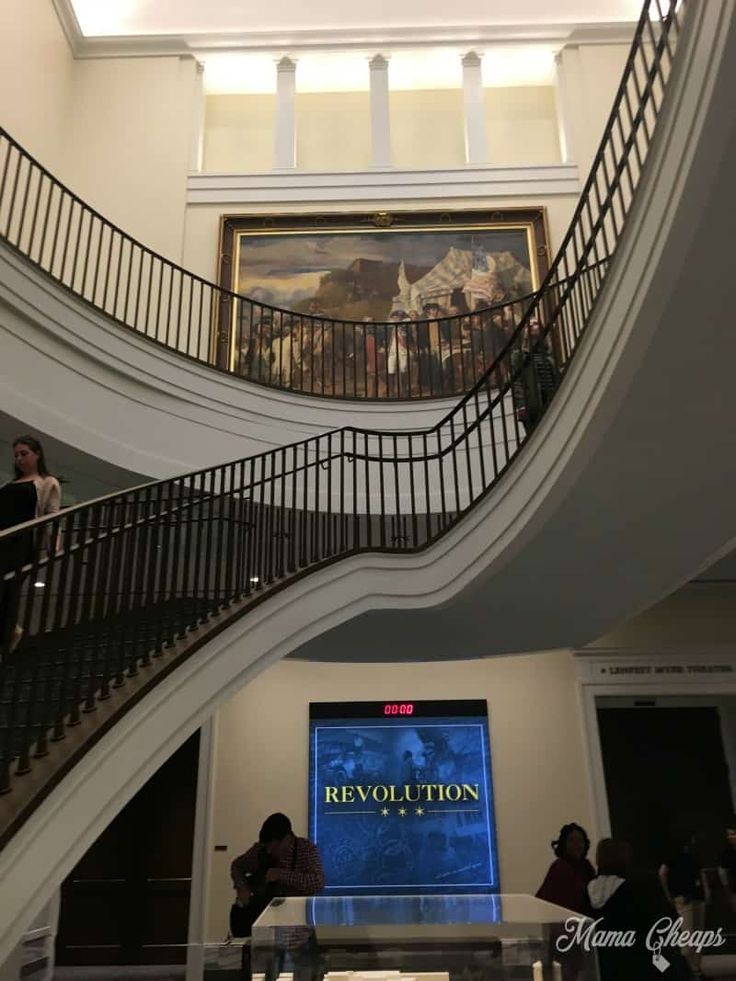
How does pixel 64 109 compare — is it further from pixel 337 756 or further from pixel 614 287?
pixel 614 287

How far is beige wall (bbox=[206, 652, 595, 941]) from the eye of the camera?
8.92 meters

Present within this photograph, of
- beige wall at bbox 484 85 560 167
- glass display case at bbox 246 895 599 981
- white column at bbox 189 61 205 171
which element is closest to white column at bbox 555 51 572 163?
beige wall at bbox 484 85 560 167

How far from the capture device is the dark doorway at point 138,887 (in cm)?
836

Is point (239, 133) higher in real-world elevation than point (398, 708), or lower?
higher

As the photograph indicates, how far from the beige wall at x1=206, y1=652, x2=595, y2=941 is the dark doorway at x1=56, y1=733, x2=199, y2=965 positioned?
390 millimetres

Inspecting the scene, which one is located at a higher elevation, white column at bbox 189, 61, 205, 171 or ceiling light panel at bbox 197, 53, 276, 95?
ceiling light panel at bbox 197, 53, 276, 95

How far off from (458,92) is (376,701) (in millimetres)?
11092

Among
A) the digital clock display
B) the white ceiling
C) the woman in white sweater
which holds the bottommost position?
the digital clock display

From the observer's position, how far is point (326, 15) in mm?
13477

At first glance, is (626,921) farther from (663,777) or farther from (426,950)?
(663,777)

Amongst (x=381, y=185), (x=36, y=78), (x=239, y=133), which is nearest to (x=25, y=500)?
(x=381, y=185)

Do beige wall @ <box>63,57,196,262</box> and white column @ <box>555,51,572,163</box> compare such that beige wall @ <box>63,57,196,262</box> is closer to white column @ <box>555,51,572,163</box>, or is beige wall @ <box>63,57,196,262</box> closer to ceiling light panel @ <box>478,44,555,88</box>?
ceiling light panel @ <box>478,44,555,88</box>

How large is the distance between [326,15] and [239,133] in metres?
2.60

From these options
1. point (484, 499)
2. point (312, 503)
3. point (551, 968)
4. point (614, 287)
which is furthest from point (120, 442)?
point (551, 968)
